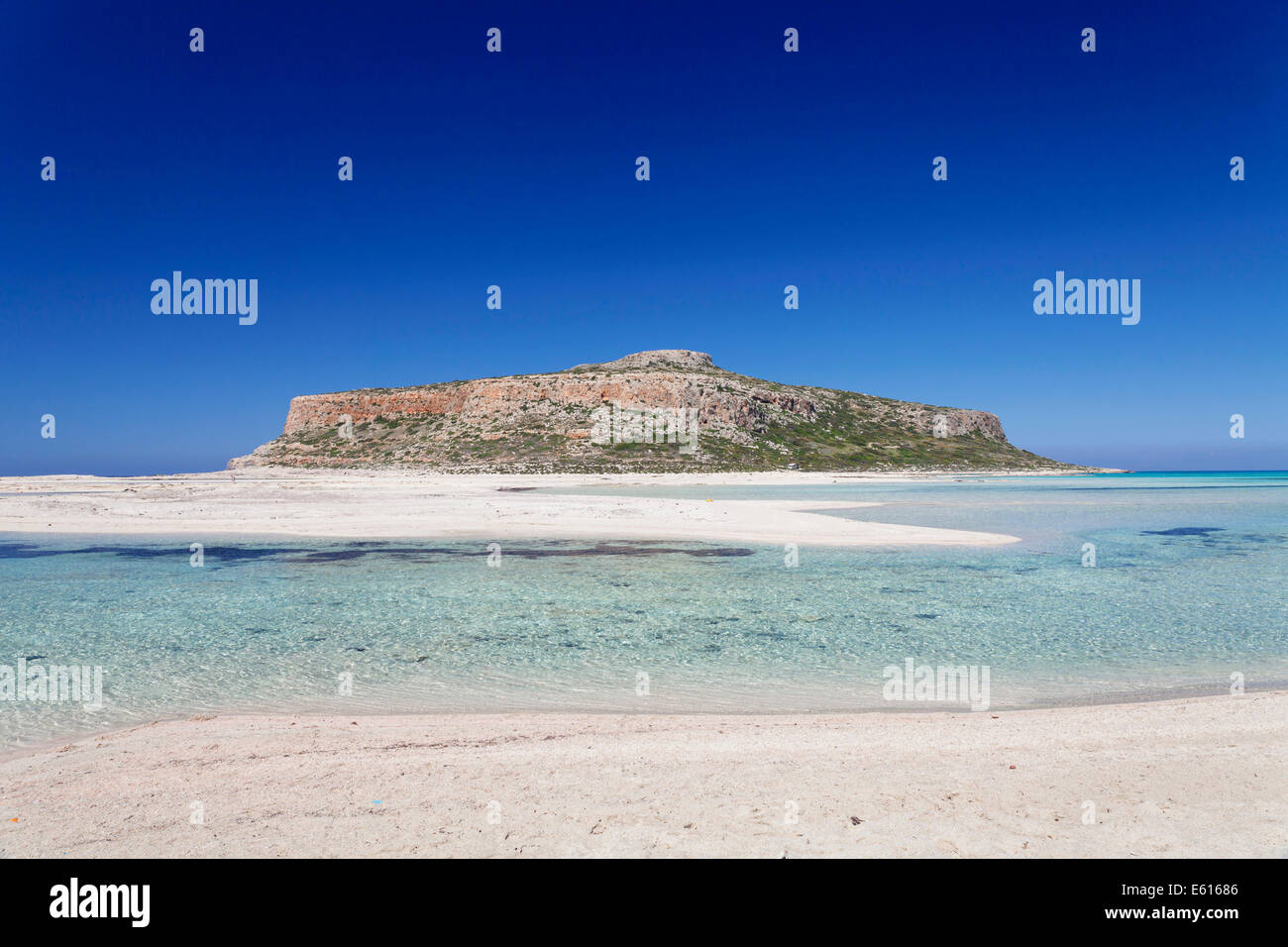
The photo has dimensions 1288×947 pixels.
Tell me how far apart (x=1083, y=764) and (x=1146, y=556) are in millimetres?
19119

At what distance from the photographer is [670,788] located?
17.8 feet

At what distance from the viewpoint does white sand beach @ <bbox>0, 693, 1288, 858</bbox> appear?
4.51 m

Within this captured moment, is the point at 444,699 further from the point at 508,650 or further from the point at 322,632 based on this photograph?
the point at 322,632

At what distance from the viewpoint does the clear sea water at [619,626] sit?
889 centimetres

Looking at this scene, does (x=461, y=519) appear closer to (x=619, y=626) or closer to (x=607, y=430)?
(x=619, y=626)

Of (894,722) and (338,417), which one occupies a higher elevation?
(338,417)

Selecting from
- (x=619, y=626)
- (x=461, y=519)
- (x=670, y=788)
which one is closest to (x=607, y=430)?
(x=461, y=519)

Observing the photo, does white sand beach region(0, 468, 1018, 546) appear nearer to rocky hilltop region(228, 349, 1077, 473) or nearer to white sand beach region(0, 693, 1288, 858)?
white sand beach region(0, 693, 1288, 858)

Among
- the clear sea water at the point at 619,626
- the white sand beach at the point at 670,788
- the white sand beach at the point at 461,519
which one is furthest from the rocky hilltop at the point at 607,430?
Answer: the white sand beach at the point at 670,788

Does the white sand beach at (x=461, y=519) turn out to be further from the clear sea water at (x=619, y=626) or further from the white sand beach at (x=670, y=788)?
the white sand beach at (x=670, y=788)

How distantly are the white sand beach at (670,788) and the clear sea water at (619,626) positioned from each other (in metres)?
1.24

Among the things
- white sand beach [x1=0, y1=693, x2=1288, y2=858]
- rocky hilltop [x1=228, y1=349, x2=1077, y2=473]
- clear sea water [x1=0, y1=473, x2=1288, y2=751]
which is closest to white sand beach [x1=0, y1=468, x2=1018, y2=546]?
clear sea water [x1=0, y1=473, x2=1288, y2=751]
